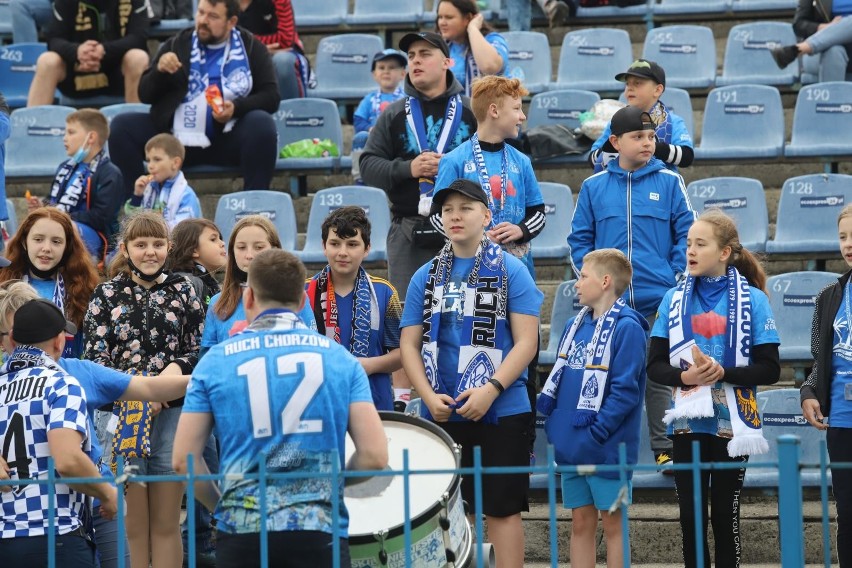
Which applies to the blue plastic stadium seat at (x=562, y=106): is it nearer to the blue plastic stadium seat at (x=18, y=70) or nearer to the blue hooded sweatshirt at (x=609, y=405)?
the blue hooded sweatshirt at (x=609, y=405)

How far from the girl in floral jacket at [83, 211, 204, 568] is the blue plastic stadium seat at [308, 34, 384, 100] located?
5135 millimetres

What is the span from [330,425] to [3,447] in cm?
119

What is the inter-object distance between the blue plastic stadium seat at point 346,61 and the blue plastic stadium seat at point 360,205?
248 centimetres

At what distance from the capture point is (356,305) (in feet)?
19.2

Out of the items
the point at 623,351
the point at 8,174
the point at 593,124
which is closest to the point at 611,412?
the point at 623,351

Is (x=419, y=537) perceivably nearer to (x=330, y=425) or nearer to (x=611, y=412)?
(x=330, y=425)

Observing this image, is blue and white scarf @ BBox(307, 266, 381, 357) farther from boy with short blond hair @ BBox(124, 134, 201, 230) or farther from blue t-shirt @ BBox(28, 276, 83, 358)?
boy with short blond hair @ BBox(124, 134, 201, 230)

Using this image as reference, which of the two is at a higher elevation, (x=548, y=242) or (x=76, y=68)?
Answer: (x=76, y=68)

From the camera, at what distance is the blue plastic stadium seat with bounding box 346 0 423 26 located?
1137 centimetres

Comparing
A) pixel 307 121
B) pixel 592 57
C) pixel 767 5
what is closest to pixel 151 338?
pixel 307 121

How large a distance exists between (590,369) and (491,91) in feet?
4.77

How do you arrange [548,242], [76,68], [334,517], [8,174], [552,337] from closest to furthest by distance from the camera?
1. [334,517]
2. [552,337]
3. [548,242]
4. [8,174]
5. [76,68]

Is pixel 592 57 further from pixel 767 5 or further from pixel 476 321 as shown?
pixel 476 321

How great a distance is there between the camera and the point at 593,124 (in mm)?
8859
